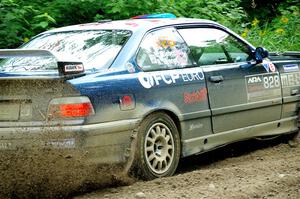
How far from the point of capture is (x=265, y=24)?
13867 millimetres

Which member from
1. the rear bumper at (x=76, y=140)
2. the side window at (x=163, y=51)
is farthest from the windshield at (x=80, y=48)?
the rear bumper at (x=76, y=140)

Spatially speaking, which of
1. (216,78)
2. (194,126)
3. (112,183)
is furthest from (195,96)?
(112,183)

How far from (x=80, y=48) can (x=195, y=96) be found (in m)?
1.25

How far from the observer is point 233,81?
6.61 m

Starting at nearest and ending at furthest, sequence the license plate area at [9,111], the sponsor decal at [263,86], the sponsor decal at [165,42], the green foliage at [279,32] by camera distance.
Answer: the license plate area at [9,111]
the sponsor decal at [165,42]
the sponsor decal at [263,86]
the green foliage at [279,32]

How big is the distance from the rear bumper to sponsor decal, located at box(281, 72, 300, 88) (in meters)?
2.77

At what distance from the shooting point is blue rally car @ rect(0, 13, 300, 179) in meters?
5.11

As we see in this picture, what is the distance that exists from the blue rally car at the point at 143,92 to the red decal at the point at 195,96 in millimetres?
10

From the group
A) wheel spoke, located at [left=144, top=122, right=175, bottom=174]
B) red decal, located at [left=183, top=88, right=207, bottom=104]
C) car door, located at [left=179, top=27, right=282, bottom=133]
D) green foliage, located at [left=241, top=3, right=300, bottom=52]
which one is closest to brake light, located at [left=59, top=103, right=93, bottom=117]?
wheel spoke, located at [left=144, top=122, right=175, bottom=174]

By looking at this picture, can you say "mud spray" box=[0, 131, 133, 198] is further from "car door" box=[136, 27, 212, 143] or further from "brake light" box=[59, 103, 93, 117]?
"car door" box=[136, 27, 212, 143]

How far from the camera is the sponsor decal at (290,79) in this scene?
7387 millimetres

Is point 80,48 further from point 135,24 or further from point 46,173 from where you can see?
point 46,173

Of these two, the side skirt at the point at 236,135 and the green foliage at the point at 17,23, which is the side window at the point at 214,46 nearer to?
A: the side skirt at the point at 236,135

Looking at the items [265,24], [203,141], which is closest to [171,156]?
[203,141]
